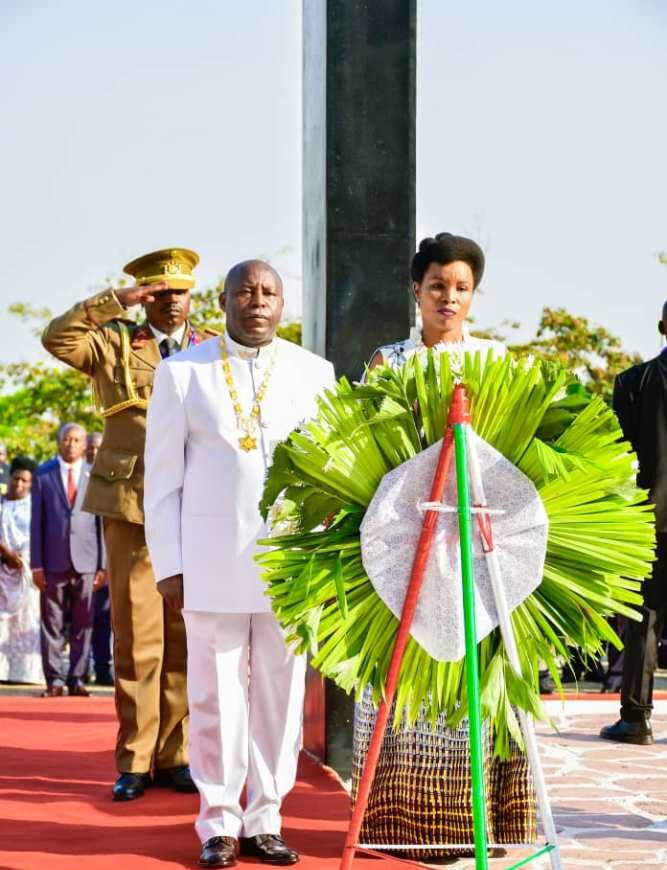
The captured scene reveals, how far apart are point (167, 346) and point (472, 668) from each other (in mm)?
3490

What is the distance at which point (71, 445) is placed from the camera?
40.6 ft

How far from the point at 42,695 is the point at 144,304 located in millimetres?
5858

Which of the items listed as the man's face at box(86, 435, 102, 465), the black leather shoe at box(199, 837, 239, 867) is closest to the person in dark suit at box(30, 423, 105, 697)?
the man's face at box(86, 435, 102, 465)

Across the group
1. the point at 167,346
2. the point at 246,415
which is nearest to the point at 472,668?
the point at 246,415

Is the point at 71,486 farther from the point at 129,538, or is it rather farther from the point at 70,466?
the point at 129,538

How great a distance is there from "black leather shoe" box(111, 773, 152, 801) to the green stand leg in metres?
3.00

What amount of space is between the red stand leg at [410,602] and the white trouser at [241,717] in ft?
4.43

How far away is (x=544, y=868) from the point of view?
5.31 meters

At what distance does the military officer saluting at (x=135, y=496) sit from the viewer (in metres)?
6.78

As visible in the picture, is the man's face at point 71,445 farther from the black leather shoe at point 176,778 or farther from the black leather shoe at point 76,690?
the black leather shoe at point 176,778

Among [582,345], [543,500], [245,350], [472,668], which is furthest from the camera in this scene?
[582,345]

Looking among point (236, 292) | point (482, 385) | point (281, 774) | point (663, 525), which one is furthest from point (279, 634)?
point (663, 525)

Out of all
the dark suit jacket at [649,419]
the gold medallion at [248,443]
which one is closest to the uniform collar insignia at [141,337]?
the gold medallion at [248,443]

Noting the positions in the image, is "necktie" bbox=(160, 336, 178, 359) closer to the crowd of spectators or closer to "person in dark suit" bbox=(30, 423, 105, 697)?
the crowd of spectators
